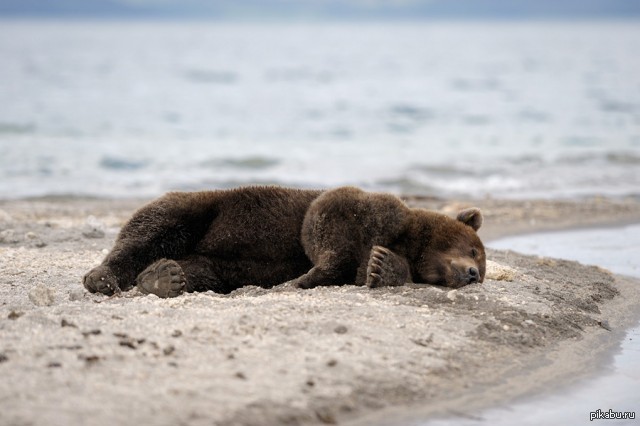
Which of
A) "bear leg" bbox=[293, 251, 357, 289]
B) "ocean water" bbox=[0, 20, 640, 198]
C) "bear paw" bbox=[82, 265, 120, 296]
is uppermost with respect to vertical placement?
"bear leg" bbox=[293, 251, 357, 289]

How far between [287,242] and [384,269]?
88 cm

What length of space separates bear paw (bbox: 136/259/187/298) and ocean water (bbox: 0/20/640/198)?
10964 mm

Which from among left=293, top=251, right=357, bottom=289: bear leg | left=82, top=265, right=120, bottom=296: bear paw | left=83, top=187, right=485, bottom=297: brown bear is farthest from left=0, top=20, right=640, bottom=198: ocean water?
left=82, top=265, right=120, bottom=296: bear paw

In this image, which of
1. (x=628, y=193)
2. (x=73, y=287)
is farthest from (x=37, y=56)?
(x=73, y=287)

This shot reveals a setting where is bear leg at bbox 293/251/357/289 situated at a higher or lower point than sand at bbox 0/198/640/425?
higher

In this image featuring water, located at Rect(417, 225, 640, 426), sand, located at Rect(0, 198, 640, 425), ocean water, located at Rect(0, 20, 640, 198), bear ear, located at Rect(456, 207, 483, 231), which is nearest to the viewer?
sand, located at Rect(0, 198, 640, 425)

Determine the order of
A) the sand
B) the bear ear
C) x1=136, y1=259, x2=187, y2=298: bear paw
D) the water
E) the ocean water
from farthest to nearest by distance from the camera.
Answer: the ocean water
the bear ear
x1=136, y1=259, x2=187, y2=298: bear paw
the water
the sand

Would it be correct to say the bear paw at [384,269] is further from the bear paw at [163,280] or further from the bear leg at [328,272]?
the bear paw at [163,280]

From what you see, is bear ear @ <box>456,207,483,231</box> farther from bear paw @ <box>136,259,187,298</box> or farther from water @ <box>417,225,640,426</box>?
bear paw @ <box>136,259,187,298</box>

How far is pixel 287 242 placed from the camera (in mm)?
7613

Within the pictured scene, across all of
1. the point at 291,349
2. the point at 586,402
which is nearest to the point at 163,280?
the point at 291,349

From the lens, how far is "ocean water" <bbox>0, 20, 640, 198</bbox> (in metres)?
19.9

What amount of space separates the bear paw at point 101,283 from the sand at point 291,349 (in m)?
0.10

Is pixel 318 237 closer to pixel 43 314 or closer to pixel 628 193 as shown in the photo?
pixel 43 314
